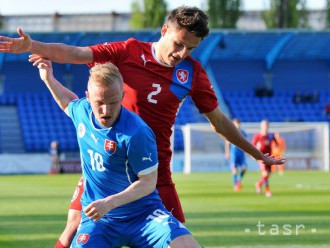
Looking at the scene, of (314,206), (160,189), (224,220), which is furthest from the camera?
(314,206)

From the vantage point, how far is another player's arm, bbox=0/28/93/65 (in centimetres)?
619

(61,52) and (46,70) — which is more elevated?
(61,52)

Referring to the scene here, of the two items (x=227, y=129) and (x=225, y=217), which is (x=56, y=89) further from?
(x=225, y=217)

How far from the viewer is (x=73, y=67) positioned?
4884cm

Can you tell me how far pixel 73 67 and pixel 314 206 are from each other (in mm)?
32130

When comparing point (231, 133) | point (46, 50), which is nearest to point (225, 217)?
point (231, 133)

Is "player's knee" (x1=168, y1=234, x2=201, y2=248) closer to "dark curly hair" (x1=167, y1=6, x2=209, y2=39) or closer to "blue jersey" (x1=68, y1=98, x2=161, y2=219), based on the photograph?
"blue jersey" (x1=68, y1=98, x2=161, y2=219)

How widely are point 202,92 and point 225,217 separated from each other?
8.35m

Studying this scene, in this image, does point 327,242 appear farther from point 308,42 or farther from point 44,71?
point 308,42

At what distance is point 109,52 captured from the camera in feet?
22.4

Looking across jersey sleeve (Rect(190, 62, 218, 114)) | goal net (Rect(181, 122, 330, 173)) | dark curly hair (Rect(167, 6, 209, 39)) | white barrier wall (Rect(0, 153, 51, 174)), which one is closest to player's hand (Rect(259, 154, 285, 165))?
jersey sleeve (Rect(190, 62, 218, 114))

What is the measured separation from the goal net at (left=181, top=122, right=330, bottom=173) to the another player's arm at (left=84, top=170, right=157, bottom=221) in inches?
1345

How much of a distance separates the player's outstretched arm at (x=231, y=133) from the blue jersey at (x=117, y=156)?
126cm

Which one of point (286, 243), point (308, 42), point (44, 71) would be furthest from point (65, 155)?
point (44, 71)
